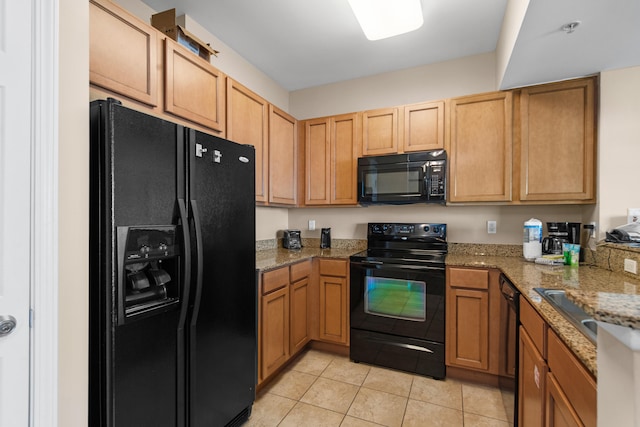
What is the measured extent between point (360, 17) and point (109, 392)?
2273 millimetres

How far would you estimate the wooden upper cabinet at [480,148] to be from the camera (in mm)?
2338

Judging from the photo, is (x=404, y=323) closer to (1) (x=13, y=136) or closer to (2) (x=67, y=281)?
(2) (x=67, y=281)

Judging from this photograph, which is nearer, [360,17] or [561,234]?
[360,17]

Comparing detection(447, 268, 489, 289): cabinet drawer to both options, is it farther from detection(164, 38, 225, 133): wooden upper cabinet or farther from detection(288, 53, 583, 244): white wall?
detection(164, 38, 225, 133): wooden upper cabinet

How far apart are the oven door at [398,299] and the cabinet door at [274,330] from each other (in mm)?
605

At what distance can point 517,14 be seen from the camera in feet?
5.53

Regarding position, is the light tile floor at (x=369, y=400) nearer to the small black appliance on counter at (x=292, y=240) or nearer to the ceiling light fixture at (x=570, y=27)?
the small black appliance on counter at (x=292, y=240)

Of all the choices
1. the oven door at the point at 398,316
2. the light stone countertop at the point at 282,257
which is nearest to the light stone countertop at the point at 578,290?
the oven door at the point at 398,316

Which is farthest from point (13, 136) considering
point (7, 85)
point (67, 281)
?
point (67, 281)

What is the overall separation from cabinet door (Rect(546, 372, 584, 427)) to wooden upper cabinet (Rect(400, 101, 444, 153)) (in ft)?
6.30

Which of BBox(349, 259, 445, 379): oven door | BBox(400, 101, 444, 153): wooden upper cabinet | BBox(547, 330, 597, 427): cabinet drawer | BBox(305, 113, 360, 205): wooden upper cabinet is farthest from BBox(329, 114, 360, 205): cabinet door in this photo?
BBox(547, 330, 597, 427): cabinet drawer

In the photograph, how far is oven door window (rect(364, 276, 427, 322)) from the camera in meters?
2.30

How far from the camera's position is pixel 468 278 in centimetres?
217

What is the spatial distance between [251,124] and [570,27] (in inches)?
81.4
